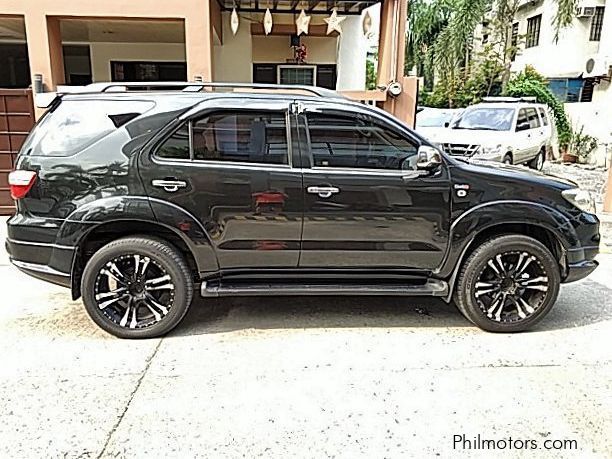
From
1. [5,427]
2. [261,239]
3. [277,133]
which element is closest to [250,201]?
[261,239]

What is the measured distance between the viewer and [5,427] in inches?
116

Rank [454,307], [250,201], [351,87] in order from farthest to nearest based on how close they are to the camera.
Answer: [351,87]
[454,307]
[250,201]

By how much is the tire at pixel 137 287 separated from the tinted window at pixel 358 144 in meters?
1.47

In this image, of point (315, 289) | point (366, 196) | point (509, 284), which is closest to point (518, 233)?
point (509, 284)

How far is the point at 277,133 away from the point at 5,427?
2.71 meters

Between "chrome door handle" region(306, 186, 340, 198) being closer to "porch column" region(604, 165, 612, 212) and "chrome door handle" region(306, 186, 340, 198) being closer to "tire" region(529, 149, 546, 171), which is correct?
"porch column" region(604, 165, 612, 212)

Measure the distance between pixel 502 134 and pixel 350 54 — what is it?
4.17 metres

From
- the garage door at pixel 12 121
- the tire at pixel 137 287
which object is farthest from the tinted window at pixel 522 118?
the tire at pixel 137 287

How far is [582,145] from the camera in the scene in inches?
720

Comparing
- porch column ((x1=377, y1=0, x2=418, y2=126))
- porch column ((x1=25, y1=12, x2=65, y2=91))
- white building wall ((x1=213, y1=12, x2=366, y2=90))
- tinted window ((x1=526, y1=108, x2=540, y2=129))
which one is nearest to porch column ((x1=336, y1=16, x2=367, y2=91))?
white building wall ((x1=213, y1=12, x2=366, y2=90))

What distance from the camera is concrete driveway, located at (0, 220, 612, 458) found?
2.88m

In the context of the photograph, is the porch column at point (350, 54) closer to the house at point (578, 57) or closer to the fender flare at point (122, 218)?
the fender flare at point (122, 218)

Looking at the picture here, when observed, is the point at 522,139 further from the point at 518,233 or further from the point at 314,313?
the point at 314,313

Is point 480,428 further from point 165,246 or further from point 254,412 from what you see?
point 165,246
